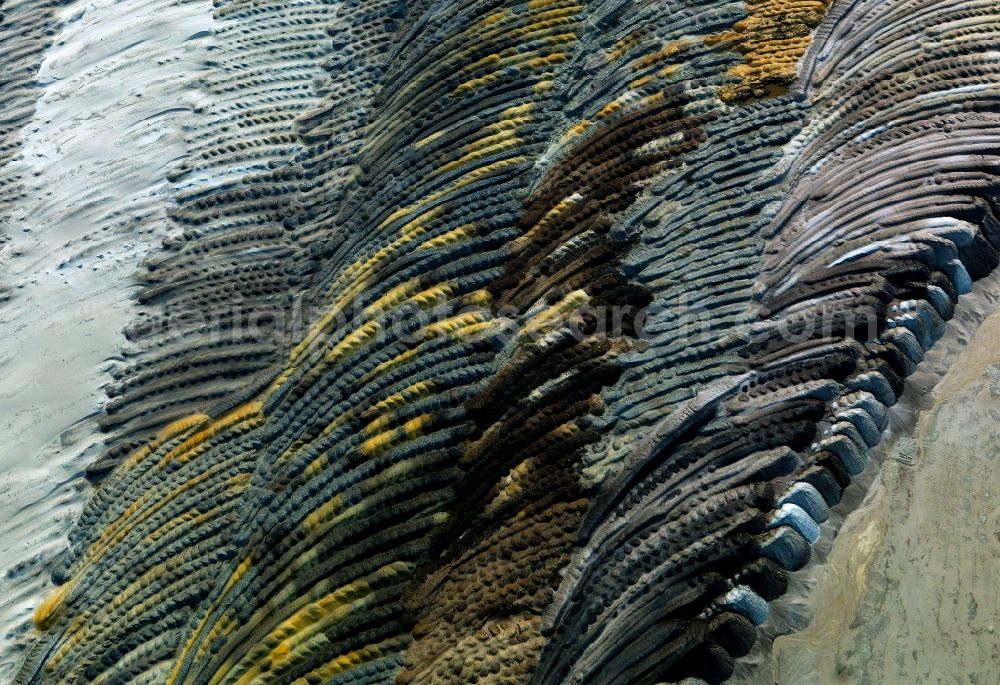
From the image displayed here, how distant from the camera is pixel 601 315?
1.77m

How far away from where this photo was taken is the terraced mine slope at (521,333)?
1515 mm

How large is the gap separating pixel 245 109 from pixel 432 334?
879mm

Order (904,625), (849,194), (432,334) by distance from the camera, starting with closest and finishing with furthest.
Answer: (904,625) → (849,194) → (432,334)

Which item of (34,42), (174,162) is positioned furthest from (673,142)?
(34,42)

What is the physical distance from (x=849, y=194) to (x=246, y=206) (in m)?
1.24

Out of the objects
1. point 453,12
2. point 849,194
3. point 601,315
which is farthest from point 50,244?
point 849,194

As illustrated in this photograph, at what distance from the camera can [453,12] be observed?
7.86 feet

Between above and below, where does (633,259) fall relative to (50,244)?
below

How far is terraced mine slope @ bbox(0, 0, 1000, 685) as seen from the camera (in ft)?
4.97

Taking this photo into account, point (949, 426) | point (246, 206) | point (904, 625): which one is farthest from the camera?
point (246, 206)

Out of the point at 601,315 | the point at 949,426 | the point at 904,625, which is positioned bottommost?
the point at 904,625

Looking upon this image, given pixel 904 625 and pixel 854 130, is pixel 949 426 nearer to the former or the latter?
pixel 904 625

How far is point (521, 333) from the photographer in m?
1.84

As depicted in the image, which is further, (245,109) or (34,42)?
(34,42)
